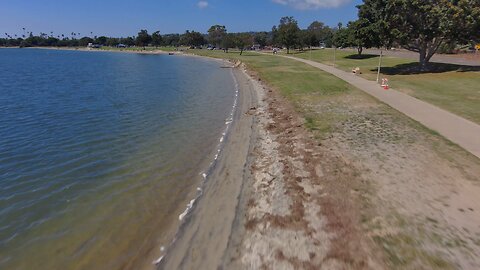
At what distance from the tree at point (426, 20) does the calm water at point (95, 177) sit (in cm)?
2319

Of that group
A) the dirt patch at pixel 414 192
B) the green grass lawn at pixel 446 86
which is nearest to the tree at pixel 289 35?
the green grass lawn at pixel 446 86

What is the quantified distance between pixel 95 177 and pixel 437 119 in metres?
16.3

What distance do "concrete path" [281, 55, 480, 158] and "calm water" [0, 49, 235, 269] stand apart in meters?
10.5

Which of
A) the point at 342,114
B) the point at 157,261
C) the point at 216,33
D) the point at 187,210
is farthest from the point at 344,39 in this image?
the point at 216,33

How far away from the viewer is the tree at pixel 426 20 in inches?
1326

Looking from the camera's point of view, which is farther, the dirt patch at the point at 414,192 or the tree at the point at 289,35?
the tree at the point at 289,35

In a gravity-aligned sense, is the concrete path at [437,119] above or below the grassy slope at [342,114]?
above

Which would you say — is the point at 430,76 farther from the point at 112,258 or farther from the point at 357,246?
the point at 112,258

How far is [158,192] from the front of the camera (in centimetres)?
1164

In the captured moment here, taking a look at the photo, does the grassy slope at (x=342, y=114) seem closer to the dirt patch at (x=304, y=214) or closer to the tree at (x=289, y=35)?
the dirt patch at (x=304, y=214)

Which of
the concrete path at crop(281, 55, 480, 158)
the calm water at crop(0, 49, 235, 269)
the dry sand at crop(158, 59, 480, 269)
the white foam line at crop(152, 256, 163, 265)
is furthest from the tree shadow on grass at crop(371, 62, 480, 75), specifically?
the white foam line at crop(152, 256, 163, 265)

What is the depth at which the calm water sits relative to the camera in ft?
28.7

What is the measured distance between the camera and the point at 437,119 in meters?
17.6

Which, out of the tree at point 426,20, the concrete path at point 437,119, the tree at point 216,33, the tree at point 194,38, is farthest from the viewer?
the tree at point 194,38
